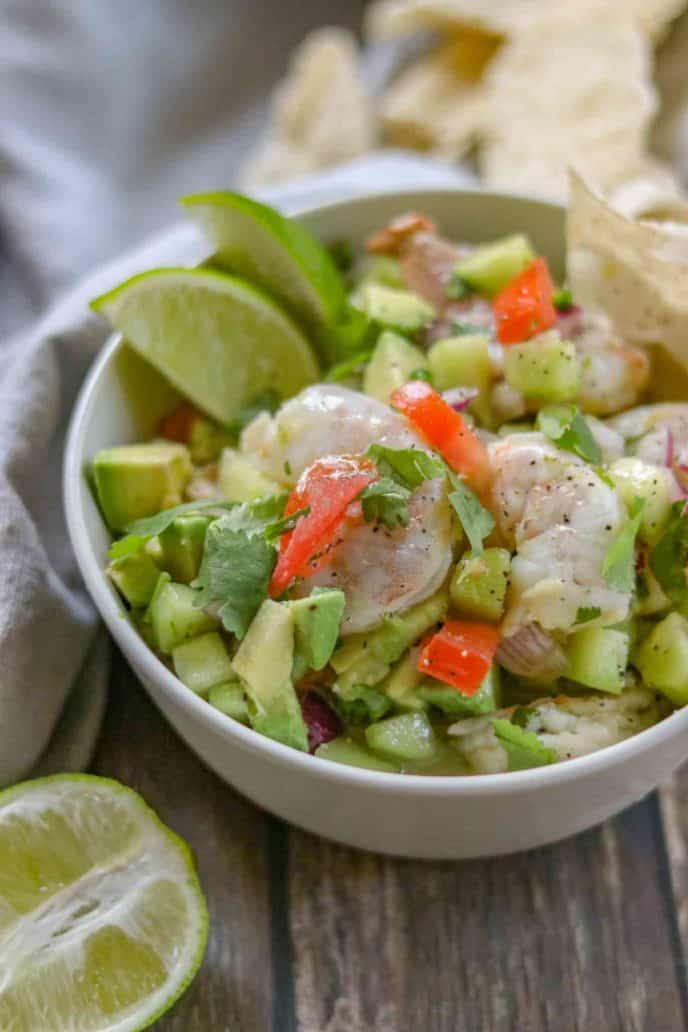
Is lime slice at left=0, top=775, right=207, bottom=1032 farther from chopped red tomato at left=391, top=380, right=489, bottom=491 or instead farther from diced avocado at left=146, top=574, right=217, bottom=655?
chopped red tomato at left=391, top=380, right=489, bottom=491

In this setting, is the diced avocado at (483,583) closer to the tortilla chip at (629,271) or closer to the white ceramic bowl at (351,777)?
the white ceramic bowl at (351,777)

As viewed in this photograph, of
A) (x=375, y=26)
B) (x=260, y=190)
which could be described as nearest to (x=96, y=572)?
(x=260, y=190)

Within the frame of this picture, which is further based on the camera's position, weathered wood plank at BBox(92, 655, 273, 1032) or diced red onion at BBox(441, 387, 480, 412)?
diced red onion at BBox(441, 387, 480, 412)

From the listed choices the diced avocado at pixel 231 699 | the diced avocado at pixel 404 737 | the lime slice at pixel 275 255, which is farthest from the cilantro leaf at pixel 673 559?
the lime slice at pixel 275 255

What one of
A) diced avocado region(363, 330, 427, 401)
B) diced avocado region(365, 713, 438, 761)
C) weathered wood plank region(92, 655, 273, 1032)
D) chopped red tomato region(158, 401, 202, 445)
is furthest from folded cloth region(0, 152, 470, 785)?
diced avocado region(365, 713, 438, 761)

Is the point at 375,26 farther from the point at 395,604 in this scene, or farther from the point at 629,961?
the point at 629,961

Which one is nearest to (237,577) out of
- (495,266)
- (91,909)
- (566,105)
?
(91,909)
